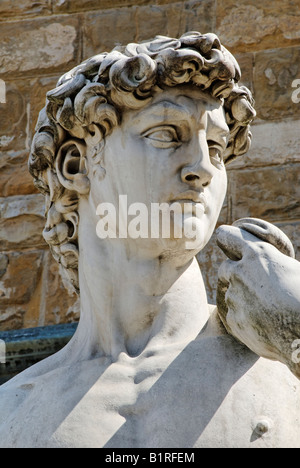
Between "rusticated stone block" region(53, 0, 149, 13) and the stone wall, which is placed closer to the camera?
the stone wall

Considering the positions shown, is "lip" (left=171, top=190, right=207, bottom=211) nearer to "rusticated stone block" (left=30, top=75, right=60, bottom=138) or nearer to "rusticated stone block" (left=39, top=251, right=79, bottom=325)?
"rusticated stone block" (left=39, top=251, right=79, bottom=325)

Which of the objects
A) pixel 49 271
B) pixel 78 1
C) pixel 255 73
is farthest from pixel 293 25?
pixel 49 271

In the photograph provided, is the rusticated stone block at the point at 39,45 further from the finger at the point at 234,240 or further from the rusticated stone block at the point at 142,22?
the finger at the point at 234,240

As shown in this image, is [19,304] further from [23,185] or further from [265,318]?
[265,318]

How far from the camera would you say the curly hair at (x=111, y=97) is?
375cm

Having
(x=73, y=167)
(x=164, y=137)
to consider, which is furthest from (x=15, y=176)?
(x=164, y=137)

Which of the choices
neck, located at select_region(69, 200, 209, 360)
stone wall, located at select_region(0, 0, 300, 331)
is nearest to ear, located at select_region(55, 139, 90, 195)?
neck, located at select_region(69, 200, 209, 360)

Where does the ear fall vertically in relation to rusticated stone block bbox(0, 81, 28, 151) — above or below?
above

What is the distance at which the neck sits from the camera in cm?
371

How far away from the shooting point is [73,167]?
3988 millimetres

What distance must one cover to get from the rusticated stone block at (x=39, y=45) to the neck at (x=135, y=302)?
9.67 feet

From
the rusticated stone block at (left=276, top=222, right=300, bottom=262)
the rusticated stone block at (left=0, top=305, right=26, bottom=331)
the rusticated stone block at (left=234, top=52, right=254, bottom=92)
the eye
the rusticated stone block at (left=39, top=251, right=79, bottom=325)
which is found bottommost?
the rusticated stone block at (left=0, top=305, right=26, bottom=331)

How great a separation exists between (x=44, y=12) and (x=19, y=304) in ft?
5.26

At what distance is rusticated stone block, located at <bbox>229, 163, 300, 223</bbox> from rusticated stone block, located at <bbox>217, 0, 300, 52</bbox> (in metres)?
0.66
